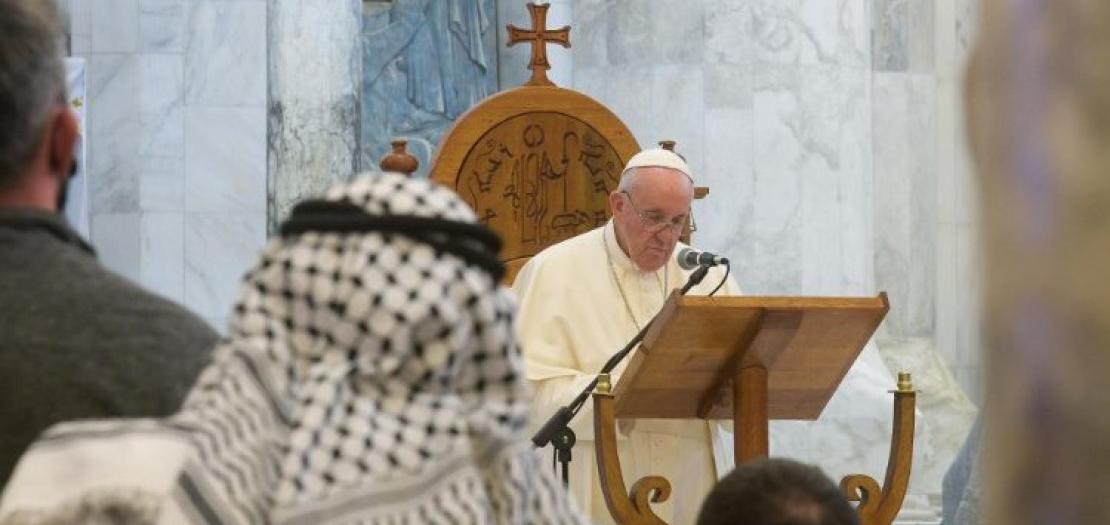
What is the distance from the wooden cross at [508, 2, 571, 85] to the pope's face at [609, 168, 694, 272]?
2.32m

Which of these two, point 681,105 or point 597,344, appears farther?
point 681,105

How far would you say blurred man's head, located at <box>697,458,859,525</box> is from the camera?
9.01ft

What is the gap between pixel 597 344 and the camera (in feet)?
24.0

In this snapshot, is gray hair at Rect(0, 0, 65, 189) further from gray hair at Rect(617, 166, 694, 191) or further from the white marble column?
the white marble column

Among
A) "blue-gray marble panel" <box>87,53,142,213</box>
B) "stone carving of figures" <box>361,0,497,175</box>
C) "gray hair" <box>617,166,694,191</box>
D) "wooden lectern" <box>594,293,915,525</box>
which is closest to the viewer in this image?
"wooden lectern" <box>594,293,915,525</box>

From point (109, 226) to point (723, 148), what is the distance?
4.37 metres

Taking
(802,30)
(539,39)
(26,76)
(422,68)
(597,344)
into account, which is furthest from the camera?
(422,68)

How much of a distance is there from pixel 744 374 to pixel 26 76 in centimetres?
431

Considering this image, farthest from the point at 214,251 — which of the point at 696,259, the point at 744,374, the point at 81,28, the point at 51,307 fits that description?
the point at 51,307

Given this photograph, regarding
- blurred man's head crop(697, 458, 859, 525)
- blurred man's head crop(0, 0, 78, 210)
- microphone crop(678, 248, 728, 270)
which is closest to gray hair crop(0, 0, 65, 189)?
blurred man's head crop(0, 0, 78, 210)

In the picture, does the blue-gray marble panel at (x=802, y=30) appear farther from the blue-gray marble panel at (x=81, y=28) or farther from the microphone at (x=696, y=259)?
the microphone at (x=696, y=259)

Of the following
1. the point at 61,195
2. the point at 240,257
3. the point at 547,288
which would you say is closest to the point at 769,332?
the point at 547,288

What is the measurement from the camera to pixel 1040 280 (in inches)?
23.8

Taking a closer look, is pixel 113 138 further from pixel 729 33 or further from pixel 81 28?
pixel 729 33
